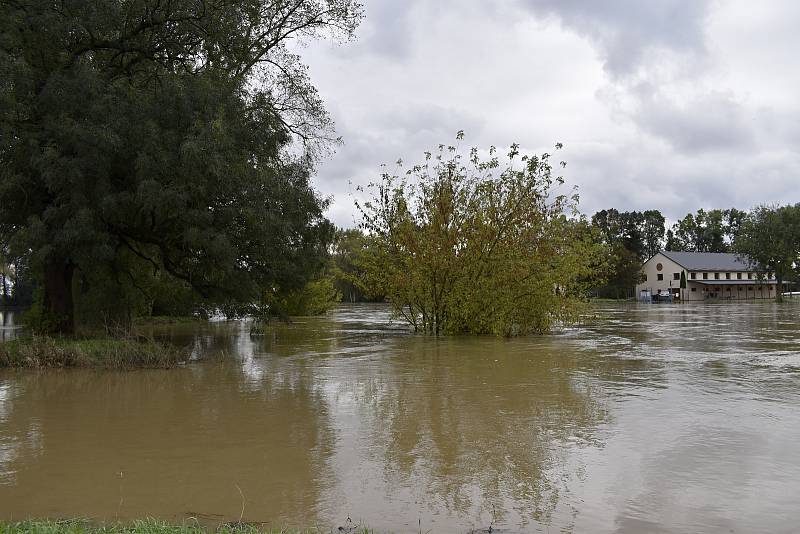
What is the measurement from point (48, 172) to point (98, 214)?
1.71m

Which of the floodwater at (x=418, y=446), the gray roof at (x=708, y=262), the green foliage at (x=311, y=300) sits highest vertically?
the gray roof at (x=708, y=262)

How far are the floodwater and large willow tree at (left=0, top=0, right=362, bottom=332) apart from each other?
3.99 m

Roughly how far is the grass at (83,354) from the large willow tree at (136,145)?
2.19 meters

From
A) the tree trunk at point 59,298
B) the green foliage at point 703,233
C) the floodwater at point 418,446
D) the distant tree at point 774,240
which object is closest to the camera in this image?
the floodwater at point 418,446

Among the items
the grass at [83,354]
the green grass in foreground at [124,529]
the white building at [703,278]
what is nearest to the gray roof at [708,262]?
the white building at [703,278]

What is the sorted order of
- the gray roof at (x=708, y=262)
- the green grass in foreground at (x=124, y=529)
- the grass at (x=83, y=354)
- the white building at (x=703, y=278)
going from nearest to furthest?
the green grass in foreground at (x=124, y=529)
the grass at (x=83, y=354)
the white building at (x=703, y=278)
the gray roof at (x=708, y=262)

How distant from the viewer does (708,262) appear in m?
92.0

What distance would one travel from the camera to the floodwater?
6234mm

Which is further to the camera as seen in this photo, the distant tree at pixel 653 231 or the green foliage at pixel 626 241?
the distant tree at pixel 653 231

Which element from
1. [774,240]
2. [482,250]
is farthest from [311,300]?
[774,240]

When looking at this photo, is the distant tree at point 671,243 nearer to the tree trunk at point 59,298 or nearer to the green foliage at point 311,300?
the green foliage at point 311,300

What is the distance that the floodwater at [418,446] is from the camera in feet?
20.5

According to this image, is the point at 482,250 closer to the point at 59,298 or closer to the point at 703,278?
the point at 59,298

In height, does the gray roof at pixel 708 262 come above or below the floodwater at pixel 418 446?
above
